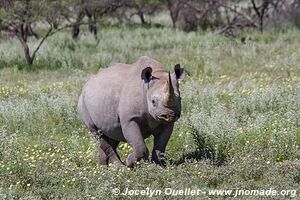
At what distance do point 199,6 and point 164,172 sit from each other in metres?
21.7

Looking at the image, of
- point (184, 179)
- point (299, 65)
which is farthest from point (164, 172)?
point (299, 65)

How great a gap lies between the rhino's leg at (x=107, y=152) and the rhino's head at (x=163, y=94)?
1157 millimetres

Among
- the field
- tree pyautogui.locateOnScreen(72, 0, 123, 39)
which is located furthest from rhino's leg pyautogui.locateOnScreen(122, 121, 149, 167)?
tree pyautogui.locateOnScreen(72, 0, 123, 39)

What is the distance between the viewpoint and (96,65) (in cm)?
1705

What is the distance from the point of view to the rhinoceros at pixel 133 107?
6.39 m

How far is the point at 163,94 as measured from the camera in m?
6.33

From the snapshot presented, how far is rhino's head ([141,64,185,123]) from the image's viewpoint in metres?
6.27

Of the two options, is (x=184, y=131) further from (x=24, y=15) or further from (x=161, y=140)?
(x=24, y=15)

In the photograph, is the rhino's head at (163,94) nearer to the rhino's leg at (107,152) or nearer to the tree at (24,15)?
the rhino's leg at (107,152)

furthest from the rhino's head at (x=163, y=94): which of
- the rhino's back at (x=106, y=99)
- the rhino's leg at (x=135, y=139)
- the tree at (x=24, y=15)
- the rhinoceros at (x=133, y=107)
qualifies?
the tree at (x=24, y=15)

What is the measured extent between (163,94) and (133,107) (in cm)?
53

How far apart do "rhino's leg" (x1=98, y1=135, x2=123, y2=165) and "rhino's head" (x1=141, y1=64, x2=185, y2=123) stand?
1.16 meters

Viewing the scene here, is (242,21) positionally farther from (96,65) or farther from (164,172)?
(164,172)
